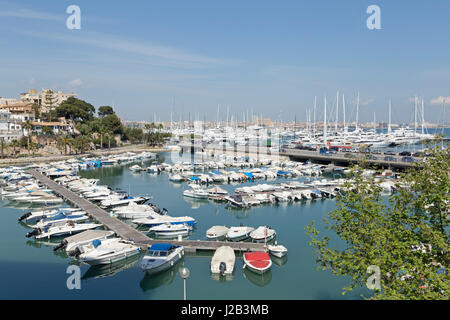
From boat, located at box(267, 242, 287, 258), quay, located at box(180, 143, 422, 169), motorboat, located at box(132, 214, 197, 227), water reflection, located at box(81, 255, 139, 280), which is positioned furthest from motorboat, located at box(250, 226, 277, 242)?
quay, located at box(180, 143, 422, 169)

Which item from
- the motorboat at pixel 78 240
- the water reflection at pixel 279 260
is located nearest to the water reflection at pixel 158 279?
the motorboat at pixel 78 240

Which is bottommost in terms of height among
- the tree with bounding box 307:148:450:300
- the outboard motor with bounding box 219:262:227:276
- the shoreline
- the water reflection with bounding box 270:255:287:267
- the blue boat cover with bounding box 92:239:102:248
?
the water reflection with bounding box 270:255:287:267

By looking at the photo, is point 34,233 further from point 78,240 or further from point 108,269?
point 108,269

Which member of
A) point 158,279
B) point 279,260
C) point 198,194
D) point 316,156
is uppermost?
point 316,156

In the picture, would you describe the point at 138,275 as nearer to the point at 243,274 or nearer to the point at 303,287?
the point at 243,274

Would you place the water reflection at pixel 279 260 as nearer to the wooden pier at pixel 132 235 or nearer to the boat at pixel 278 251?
the boat at pixel 278 251

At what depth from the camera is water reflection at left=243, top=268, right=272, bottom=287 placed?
803 inches

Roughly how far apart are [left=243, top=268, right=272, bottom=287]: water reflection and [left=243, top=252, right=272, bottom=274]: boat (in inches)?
10.4

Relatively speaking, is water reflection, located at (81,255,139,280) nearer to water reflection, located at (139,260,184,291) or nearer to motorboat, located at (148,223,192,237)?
water reflection, located at (139,260,184,291)

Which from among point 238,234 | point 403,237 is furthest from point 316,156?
point 403,237

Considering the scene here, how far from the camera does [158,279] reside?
20.7 m

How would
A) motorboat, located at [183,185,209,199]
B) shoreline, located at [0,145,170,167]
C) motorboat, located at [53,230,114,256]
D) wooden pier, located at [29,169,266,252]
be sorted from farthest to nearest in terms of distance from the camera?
shoreline, located at [0,145,170,167], motorboat, located at [183,185,209,199], wooden pier, located at [29,169,266,252], motorboat, located at [53,230,114,256]

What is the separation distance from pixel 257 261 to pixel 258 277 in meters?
0.99
